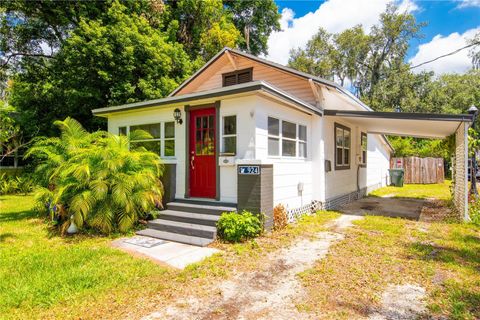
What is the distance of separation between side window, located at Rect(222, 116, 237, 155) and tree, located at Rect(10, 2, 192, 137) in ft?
25.7

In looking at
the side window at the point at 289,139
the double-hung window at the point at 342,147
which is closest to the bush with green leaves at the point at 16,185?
the side window at the point at 289,139

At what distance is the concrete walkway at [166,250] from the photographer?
14.6 feet

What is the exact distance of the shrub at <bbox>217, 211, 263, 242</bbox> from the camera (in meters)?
5.33

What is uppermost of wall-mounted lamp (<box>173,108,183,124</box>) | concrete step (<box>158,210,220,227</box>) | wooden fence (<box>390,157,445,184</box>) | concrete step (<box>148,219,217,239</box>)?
wall-mounted lamp (<box>173,108,183,124</box>)

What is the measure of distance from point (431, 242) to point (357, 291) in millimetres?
2981

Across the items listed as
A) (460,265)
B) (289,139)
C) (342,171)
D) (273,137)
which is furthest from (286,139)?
(460,265)

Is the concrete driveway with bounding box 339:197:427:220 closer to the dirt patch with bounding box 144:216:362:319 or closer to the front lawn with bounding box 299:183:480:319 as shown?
the front lawn with bounding box 299:183:480:319

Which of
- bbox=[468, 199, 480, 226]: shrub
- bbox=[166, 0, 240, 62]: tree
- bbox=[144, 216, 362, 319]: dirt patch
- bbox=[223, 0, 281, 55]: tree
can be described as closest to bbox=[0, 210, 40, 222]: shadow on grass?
bbox=[144, 216, 362, 319]: dirt patch

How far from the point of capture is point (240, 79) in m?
9.96

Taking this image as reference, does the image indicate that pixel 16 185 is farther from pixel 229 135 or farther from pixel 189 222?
pixel 229 135

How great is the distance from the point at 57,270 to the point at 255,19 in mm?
22340

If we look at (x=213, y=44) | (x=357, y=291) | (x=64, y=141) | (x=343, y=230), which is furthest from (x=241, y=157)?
(x=213, y=44)

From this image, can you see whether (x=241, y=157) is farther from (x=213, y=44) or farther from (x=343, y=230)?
(x=213, y=44)

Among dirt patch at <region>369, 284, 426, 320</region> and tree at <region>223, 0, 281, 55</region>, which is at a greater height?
tree at <region>223, 0, 281, 55</region>
